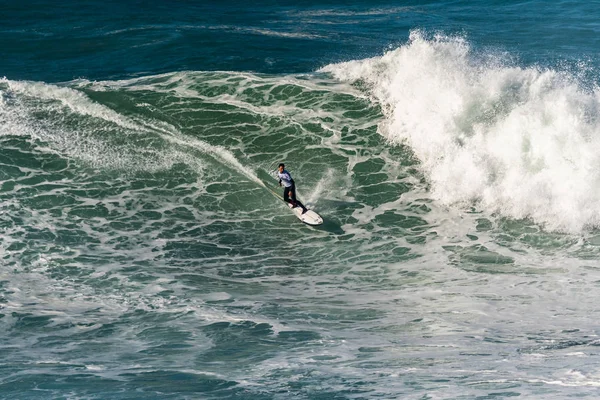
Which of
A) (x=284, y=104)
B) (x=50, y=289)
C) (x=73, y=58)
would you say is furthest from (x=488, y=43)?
(x=50, y=289)

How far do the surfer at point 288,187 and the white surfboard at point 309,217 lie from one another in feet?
0.37

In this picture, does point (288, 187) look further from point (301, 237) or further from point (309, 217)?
point (301, 237)

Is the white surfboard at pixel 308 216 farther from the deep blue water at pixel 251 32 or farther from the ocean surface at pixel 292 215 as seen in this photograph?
the deep blue water at pixel 251 32

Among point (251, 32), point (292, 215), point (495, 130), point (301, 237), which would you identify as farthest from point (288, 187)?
point (251, 32)

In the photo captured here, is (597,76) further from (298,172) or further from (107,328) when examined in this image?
(107,328)

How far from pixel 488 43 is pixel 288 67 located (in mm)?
9179

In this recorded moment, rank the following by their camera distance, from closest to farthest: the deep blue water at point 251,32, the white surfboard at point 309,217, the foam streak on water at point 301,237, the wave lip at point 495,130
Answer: the foam streak on water at point 301,237 → the white surfboard at point 309,217 → the wave lip at point 495,130 → the deep blue water at point 251,32

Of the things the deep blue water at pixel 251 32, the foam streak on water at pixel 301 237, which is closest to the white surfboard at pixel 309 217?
the foam streak on water at pixel 301 237

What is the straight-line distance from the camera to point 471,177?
23.6 m

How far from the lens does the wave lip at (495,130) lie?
2250cm

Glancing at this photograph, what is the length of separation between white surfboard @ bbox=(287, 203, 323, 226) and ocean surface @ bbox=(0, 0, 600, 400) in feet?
0.96

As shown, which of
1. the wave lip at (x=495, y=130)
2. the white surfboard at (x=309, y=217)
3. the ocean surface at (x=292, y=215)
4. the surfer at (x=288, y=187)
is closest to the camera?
the ocean surface at (x=292, y=215)

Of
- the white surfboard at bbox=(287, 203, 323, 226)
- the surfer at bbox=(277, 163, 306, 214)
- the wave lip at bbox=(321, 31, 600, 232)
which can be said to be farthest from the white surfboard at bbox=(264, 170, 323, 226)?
the wave lip at bbox=(321, 31, 600, 232)

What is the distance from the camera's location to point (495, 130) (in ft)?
81.9
